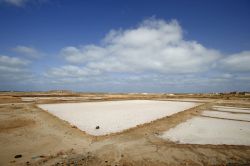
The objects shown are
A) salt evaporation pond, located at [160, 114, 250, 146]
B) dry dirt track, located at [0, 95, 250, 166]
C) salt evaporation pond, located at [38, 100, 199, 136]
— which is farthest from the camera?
salt evaporation pond, located at [38, 100, 199, 136]

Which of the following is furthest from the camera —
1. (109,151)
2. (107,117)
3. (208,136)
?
(107,117)

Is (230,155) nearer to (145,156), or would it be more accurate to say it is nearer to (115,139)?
(145,156)

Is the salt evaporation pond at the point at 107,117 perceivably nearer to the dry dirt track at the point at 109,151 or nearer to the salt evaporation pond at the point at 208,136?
the dry dirt track at the point at 109,151

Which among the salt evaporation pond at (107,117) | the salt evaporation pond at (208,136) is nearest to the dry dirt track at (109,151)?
the salt evaporation pond at (208,136)

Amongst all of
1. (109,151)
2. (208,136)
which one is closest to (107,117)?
(208,136)

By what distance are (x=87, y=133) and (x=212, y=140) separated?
6574 mm

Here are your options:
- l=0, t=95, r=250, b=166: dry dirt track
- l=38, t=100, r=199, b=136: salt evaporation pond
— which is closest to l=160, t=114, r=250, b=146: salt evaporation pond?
l=0, t=95, r=250, b=166: dry dirt track

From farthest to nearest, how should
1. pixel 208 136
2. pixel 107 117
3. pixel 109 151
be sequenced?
pixel 107 117
pixel 208 136
pixel 109 151

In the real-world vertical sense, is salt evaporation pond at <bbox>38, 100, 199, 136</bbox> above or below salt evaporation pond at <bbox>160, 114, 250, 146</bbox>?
above

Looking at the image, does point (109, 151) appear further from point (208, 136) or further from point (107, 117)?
point (107, 117)

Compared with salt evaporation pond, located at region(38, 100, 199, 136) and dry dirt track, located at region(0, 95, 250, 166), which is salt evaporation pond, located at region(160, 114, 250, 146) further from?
salt evaporation pond, located at region(38, 100, 199, 136)

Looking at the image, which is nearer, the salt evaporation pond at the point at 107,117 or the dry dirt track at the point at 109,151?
the dry dirt track at the point at 109,151

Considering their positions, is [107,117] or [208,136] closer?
[208,136]

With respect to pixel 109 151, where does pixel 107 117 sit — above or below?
above
